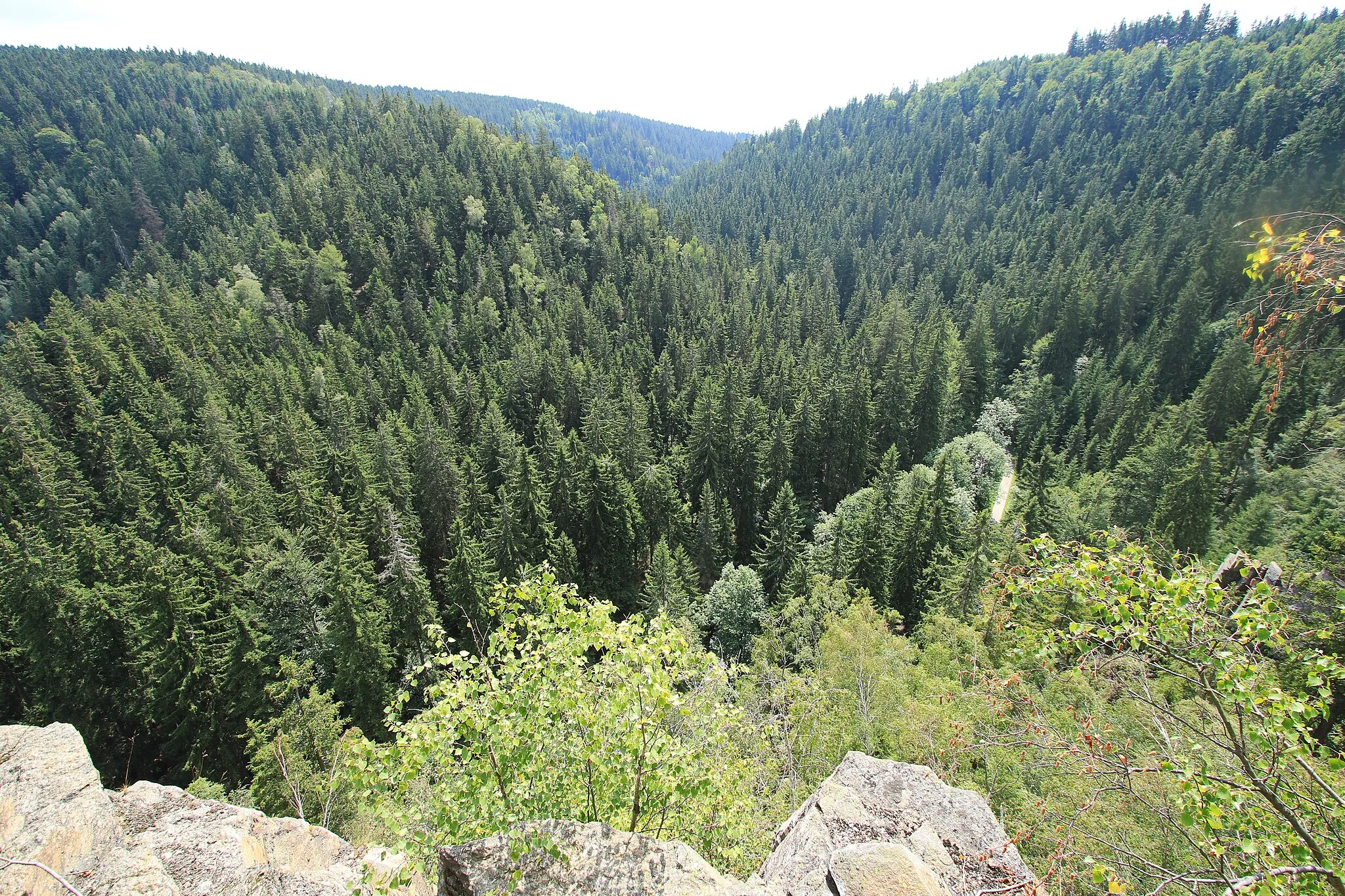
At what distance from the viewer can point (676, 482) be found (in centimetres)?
5975

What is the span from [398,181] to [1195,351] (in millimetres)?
139389

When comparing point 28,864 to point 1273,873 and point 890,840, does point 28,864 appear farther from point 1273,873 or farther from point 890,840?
point 1273,873

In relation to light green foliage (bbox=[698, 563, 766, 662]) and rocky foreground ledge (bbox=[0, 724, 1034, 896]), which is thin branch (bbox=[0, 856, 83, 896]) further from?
light green foliage (bbox=[698, 563, 766, 662])

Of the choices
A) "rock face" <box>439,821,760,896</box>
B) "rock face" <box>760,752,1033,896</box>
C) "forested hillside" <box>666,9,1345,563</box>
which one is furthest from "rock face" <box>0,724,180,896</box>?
"forested hillside" <box>666,9,1345,563</box>

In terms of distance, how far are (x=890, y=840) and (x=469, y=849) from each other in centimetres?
612

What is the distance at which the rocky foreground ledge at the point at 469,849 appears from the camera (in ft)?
23.7

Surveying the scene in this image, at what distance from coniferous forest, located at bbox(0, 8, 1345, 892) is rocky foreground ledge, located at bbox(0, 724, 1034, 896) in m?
0.99

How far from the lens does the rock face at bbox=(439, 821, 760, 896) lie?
7.16m

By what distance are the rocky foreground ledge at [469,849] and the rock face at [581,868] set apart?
0.05 feet

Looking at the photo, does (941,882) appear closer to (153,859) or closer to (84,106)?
(153,859)

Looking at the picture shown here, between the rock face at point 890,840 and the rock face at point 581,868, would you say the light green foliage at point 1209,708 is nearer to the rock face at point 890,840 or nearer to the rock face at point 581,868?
the rock face at point 890,840

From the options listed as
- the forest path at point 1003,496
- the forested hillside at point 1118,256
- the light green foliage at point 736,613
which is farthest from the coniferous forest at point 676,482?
the forest path at point 1003,496

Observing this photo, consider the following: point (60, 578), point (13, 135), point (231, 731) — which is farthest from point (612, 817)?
point (13, 135)

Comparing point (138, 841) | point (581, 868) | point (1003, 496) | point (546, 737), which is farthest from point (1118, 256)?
point (138, 841)
